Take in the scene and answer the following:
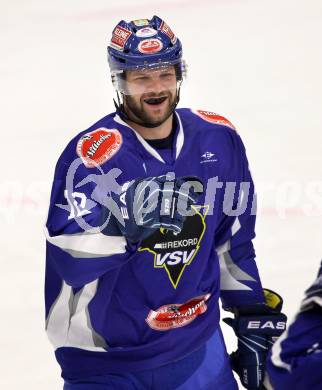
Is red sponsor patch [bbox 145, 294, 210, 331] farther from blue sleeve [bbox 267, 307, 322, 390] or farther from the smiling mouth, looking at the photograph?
blue sleeve [bbox 267, 307, 322, 390]

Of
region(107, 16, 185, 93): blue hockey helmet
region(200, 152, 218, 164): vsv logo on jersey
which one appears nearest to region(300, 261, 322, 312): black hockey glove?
region(200, 152, 218, 164): vsv logo on jersey

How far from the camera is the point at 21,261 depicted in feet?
16.1

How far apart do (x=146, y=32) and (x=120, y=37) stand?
79 millimetres

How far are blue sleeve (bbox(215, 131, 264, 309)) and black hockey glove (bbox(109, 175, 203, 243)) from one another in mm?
470

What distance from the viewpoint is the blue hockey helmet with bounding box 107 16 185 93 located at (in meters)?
3.29

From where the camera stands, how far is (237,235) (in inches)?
134

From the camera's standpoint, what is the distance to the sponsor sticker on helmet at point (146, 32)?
3342mm

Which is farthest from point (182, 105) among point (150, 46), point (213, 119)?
point (150, 46)

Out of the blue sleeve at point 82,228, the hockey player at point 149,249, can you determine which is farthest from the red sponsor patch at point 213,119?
the blue sleeve at point 82,228

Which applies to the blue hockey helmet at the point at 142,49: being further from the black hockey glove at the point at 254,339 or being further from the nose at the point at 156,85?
the black hockey glove at the point at 254,339

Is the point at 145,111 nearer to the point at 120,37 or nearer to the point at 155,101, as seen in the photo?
the point at 155,101

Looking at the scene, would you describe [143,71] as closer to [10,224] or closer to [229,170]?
[229,170]

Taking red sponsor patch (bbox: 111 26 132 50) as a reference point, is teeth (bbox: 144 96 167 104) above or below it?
below

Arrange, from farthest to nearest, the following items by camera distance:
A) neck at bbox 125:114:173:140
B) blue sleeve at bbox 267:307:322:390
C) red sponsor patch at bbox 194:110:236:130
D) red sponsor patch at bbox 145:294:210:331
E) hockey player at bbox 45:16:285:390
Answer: red sponsor patch at bbox 194:110:236:130 → neck at bbox 125:114:173:140 → red sponsor patch at bbox 145:294:210:331 → hockey player at bbox 45:16:285:390 → blue sleeve at bbox 267:307:322:390
